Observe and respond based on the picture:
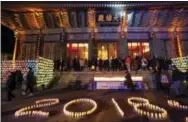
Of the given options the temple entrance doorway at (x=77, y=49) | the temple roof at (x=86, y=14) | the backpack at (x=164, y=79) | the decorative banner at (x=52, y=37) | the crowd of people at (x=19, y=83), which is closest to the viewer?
the crowd of people at (x=19, y=83)

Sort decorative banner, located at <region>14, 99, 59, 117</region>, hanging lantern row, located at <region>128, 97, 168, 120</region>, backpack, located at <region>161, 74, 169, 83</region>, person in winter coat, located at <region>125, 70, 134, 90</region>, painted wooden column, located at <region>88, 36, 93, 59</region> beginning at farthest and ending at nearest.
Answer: painted wooden column, located at <region>88, 36, 93, 59</region> → backpack, located at <region>161, 74, 169, 83</region> → person in winter coat, located at <region>125, 70, 134, 90</region> → decorative banner, located at <region>14, 99, 59, 117</region> → hanging lantern row, located at <region>128, 97, 168, 120</region>

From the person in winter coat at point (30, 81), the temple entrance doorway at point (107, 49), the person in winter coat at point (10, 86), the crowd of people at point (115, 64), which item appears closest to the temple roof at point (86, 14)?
the temple entrance doorway at point (107, 49)

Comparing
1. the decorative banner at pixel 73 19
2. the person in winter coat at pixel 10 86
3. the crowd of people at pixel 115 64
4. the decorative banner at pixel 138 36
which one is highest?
the decorative banner at pixel 73 19

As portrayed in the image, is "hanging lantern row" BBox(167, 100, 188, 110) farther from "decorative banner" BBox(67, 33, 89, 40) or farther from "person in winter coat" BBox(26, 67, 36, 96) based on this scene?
"decorative banner" BBox(67, 33, 89, 40)

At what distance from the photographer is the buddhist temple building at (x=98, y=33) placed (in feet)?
54.0

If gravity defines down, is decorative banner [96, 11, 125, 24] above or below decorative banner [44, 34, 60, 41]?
above

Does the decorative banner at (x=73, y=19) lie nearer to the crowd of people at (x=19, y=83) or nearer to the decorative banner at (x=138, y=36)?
the decorative banner at (x=138, y=36)

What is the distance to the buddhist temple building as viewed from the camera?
16453mm

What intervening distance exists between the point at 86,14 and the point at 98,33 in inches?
96.1

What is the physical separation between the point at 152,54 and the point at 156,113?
39.8 ft

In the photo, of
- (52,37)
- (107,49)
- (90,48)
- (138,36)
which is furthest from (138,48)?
(52,37)

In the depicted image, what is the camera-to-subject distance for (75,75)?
42.1ft

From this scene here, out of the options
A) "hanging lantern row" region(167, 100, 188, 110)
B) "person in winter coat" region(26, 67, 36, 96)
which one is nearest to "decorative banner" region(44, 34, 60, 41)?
"person in winter coat" region(26, 67, 36, 96)

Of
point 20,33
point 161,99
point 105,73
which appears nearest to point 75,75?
point 105,73
